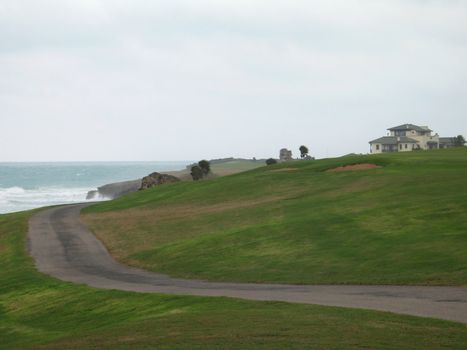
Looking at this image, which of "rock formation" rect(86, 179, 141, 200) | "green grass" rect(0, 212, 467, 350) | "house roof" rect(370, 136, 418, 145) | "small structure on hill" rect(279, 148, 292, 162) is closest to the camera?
"green grass" rect(0, 212, 467, 350)

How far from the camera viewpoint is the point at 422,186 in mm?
48562

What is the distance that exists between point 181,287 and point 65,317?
5.14 m

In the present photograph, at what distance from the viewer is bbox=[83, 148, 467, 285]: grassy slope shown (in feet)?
98.9

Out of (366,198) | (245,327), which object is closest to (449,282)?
(245,327)

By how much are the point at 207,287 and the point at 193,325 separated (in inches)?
368

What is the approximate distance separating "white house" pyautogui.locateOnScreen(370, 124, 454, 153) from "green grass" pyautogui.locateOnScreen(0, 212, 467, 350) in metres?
114

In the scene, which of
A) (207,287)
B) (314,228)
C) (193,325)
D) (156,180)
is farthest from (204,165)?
(193,325)

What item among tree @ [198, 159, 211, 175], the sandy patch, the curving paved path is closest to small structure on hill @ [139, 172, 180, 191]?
tree @ [198, 159, 211, 175]

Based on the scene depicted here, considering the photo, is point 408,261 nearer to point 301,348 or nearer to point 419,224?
point 419,224

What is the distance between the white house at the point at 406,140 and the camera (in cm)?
13862

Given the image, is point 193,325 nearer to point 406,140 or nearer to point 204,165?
point 204,165

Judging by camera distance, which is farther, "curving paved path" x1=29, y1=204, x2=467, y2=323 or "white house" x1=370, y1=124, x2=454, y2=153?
"white house" x1=370, y1=124, x2=454, y2=153

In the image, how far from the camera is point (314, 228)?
1532 inches

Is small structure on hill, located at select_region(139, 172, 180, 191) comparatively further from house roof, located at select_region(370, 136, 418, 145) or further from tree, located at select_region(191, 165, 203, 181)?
house roof, located at select_region(370, 136, 418, 145)
